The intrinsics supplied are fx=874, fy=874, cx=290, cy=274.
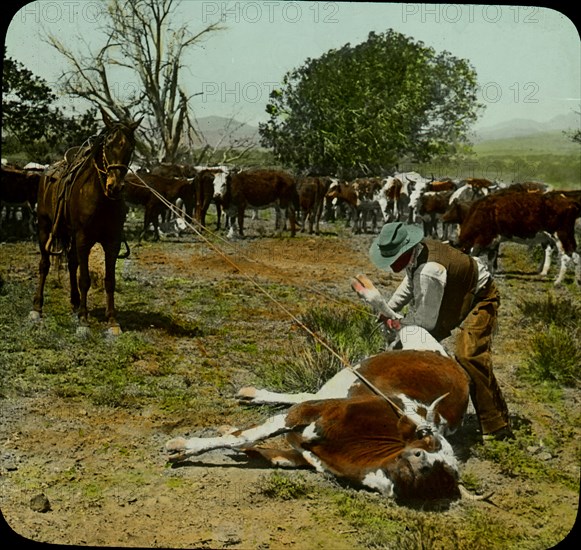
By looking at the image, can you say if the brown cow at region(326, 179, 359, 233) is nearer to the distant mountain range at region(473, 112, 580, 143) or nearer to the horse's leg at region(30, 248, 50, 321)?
the distant mountain range at region(473, 112, 580, 143)

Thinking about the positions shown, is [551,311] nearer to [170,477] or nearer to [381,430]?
[381,430]

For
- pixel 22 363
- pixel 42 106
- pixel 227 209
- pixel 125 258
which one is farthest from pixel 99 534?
pixel 42 106

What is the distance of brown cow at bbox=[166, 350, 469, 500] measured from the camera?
5.82 meters

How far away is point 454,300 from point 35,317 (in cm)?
314

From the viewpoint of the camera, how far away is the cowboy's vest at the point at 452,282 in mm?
5977

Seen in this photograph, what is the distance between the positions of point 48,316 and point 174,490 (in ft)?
5.56

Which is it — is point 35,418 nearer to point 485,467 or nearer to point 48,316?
point 48,316

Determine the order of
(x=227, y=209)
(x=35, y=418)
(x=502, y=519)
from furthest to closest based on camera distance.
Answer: (x=227, y=209), (x=35, y=418), (x=502, y=519)

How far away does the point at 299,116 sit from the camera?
6.54 metres

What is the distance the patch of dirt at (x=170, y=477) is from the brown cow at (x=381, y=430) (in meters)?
0.16

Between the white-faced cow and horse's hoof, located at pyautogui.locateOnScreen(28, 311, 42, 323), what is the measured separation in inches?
57.4

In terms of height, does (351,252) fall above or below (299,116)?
below

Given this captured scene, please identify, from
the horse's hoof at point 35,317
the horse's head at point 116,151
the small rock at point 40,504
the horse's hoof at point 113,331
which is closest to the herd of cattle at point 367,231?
the horse's head at point 116,151

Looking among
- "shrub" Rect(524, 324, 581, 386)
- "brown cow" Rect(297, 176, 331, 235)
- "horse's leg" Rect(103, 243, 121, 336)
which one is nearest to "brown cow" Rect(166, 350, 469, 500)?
"shrub" Rect(524, 324, 581, 386)
